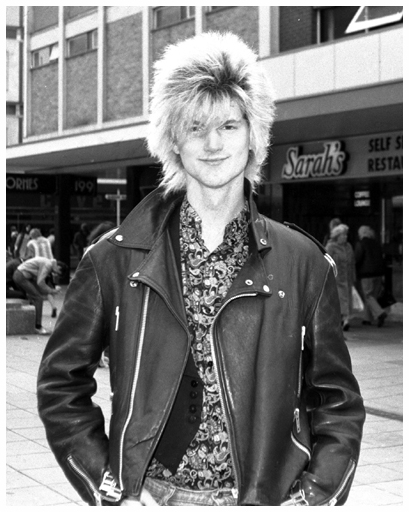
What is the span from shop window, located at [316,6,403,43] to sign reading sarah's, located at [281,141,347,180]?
266cm

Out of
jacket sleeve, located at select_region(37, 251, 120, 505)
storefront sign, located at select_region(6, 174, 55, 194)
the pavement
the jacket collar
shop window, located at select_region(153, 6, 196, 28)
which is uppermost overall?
shop window, located at select_region(153, 6, 196, 28)

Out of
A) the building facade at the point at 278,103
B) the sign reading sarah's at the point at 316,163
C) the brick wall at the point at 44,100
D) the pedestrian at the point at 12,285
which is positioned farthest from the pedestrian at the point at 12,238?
the pedestrian at the point at 12,285

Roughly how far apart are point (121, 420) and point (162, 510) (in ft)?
0.75

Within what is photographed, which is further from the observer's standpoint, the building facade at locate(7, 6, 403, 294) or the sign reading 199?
the sign reading 199

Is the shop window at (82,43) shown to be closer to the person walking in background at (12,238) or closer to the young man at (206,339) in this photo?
the person walking in background at (12,238)

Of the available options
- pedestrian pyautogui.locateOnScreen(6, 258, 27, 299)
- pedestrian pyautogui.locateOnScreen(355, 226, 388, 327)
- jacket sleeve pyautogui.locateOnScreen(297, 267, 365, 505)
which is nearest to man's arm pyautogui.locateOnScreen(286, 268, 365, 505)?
jacket sleeve pyautogui.locateOnScreen(297, 267, 365, 505)

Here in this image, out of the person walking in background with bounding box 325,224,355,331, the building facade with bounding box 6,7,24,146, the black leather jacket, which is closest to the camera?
the black leather jacket

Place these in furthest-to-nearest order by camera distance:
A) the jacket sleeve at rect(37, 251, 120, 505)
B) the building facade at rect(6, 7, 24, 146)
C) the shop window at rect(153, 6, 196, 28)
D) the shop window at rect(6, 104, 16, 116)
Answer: the shop window at rect(6, 104, 16, 116) < the building facade at rect(6, 7, 24, 146) < the shop window at rect(153, 6, 196, 28) < the jacket sleeve at rect(37, 251, 120, 505)

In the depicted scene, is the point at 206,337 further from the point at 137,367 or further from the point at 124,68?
the point at 124,68

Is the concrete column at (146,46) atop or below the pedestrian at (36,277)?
atop

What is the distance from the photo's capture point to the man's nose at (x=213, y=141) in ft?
7.92

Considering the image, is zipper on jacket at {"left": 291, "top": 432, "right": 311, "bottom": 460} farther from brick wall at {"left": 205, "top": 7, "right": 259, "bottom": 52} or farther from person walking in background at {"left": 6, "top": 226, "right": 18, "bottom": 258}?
person walking in background at {"left": 6, "top": 226, "right": 18, "bottom": 258}

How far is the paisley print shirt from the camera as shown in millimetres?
2295

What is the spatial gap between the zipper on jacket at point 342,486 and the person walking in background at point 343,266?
12753 millimetres
